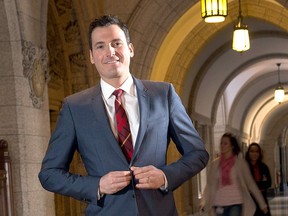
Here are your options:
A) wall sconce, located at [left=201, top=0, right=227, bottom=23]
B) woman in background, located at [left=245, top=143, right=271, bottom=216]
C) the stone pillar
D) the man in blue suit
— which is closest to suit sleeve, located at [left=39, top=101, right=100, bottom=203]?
the man in blue suit

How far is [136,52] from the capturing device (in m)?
10.2

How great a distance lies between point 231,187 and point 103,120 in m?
5.25

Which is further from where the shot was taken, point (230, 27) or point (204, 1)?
point (230, 27)

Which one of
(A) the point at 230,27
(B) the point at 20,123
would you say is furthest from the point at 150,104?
(A) the point at 230,27

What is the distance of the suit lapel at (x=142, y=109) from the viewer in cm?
233

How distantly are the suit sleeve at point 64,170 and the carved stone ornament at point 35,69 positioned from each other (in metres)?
4.70

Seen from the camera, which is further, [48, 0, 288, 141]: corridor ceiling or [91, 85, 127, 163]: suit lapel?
[48, 0, 288, 141]: corridor ceiling

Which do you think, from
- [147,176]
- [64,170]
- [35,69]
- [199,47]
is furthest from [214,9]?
[147,176]

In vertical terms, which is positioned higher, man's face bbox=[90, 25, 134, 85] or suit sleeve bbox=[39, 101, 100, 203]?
man's face bbox=[90, 25, 134, 85]

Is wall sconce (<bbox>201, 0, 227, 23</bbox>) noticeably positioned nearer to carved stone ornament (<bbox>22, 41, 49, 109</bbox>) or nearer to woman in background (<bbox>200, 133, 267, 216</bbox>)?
woman in background (<bbox>200, 133, 267, 216</bbox>)

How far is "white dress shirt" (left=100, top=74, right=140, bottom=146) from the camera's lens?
239 cm

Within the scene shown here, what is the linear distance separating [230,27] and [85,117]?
13599mm

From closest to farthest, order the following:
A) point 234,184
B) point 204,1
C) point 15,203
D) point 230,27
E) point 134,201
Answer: point 134,201 → point 15,203 → point 234,184 → point 204,1 → point 230,27

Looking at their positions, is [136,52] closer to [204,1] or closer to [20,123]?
[204,1]
